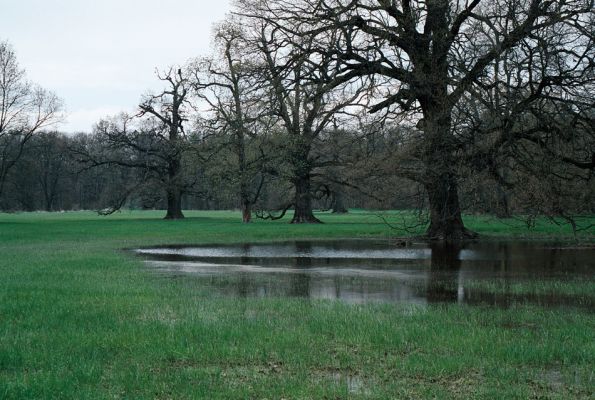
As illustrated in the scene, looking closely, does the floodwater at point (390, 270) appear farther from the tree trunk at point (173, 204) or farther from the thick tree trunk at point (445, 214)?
the tree trunk at point (173, 204)

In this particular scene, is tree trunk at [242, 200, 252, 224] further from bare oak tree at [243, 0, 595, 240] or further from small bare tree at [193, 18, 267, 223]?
bare oak tree at [243, 0, 595, 240]

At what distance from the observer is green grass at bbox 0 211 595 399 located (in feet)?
22.2

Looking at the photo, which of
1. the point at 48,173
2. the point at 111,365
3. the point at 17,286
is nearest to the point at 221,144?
the point at 17,286

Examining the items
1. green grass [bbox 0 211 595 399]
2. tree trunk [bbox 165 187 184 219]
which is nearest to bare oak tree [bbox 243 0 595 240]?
green grass [bbox 0 211 595 399]

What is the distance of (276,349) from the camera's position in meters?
8.45

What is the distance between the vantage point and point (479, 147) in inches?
950

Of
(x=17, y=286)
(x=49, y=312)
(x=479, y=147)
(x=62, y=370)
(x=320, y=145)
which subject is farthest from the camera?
(x=320, y=145)

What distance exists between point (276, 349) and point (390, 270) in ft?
35.3

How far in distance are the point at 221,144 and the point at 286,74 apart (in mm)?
23876

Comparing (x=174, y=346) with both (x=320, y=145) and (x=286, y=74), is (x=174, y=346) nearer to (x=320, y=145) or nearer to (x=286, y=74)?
(x=286, y=74)

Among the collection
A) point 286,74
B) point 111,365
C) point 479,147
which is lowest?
point 111,365

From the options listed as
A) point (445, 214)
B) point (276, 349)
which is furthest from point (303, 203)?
point (276, 349)

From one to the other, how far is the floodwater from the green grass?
159cm

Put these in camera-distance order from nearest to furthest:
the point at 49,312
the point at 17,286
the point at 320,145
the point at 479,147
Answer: the point at 49,312 < the point at 17,286 < the point at 479,147 < the point at 320,145
